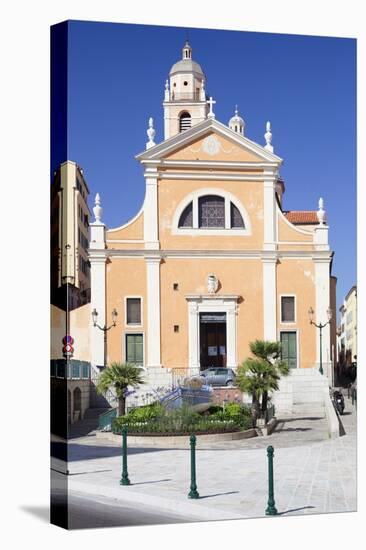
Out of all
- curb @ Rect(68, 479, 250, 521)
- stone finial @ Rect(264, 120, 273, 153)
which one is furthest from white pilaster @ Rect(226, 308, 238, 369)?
stone finial @ Rect(264, 120, 273, 153)

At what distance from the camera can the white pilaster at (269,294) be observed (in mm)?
14453

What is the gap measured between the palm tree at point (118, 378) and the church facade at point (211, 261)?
0.24 metres

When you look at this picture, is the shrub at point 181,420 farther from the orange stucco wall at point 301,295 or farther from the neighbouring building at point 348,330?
the neighbouring building at point 348,330

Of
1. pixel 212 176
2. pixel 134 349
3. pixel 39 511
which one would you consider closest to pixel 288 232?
pixel 212 176

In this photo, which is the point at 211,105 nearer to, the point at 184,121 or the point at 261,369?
the point at 184,121

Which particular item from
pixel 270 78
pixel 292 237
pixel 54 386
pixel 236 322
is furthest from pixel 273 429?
pixel 270 78

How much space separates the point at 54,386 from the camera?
12562 millimetres

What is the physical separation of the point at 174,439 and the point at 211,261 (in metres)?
2.63

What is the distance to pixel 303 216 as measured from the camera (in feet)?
45.8

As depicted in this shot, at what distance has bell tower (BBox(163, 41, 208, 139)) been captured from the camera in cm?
1314

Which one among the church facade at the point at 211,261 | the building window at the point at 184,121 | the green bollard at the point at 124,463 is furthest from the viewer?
the building window at the point at 184,121

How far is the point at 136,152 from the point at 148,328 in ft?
7.67

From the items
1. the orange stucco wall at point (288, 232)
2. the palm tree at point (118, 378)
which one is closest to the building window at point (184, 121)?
the orange stucco wall at point (288, 232)

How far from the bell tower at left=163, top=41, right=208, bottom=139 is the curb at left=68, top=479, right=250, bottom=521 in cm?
447
